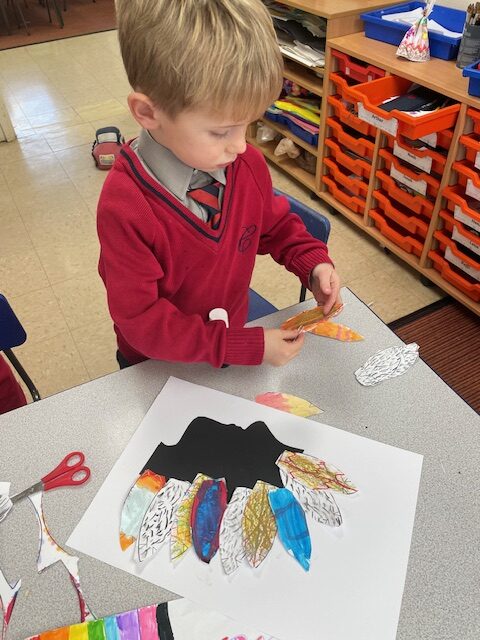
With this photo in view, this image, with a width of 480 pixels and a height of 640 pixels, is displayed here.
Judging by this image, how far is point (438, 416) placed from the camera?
2.33ft

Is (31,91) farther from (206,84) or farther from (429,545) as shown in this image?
(429,545)

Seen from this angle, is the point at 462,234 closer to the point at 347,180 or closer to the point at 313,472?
the point at 347,180

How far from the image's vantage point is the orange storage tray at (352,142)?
1.88 metres

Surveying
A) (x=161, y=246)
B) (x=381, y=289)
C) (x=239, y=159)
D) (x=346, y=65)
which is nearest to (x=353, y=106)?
(x=346, y=65)

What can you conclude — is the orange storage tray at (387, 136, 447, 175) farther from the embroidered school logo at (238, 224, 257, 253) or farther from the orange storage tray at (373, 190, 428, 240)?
the embroidered school logo at (238, 224, 257, 253)

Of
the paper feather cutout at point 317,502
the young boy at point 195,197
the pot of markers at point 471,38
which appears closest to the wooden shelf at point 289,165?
the pot of markers at point 471,38

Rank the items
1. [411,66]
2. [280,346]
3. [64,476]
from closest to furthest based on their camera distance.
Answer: [64,476] → [280,346] → [411,66]

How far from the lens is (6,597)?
55 cm

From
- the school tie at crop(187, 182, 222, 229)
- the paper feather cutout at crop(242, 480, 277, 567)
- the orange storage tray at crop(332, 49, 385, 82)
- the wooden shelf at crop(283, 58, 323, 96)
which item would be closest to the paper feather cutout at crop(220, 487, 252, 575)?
the paper feather cutout at crop(242, 480, 277, 567)

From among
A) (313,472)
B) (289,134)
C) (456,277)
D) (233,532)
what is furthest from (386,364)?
(289,134)

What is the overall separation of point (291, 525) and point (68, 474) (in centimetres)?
29

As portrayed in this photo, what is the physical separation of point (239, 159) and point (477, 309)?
120 centimetres

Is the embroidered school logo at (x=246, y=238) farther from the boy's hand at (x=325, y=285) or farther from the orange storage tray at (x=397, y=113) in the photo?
the orange storage tray at (x=397, y=113)

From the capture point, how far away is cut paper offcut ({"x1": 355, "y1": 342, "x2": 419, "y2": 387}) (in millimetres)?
758
